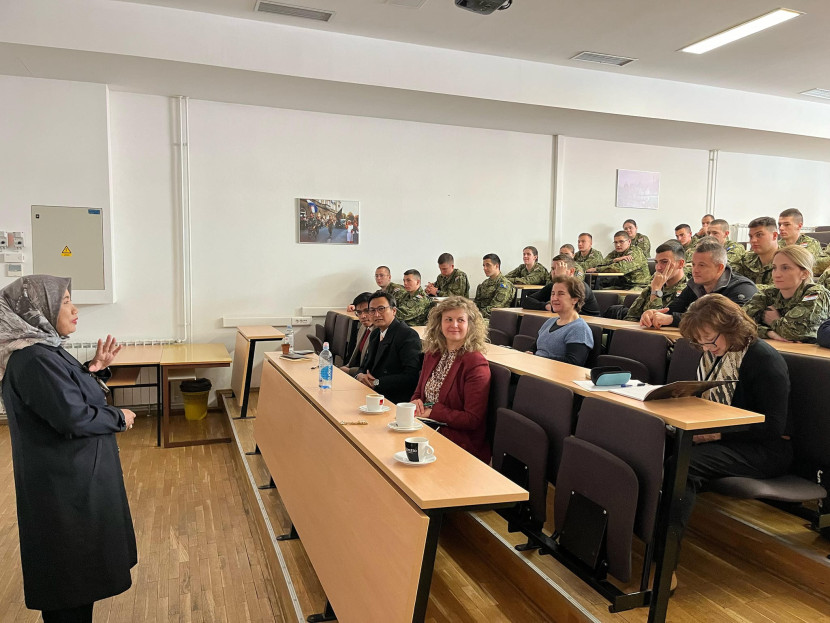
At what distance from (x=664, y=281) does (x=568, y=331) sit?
1.31 meters

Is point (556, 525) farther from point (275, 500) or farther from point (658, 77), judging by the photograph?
point (658, 77)

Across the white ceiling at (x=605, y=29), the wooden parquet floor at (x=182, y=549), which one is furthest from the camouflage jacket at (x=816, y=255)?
the wooden parquet floor at (x=182, y=549)

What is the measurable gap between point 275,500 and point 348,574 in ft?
5.78

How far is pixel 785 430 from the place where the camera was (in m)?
2.63

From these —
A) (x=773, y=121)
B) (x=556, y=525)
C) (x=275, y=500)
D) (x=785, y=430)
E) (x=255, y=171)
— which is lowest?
(x=275, y=500)

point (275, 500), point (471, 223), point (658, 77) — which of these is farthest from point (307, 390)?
point (658, 77)

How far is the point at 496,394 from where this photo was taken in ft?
9.46

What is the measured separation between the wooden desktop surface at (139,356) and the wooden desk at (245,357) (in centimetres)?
75

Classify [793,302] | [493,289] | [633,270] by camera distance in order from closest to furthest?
[793,302] → [493,289] → [633,270]

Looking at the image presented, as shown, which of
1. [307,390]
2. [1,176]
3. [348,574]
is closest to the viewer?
[348,574]

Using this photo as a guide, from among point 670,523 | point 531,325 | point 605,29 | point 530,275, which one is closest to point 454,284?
point 530,275

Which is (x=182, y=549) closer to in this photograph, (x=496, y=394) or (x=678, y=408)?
(x=496, y=394)

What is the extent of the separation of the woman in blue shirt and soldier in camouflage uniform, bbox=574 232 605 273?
4.15 m

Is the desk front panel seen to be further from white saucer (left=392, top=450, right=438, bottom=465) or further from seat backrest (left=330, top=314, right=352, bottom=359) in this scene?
seat backrest (left=330, top=314, right=352, bottom=359)
